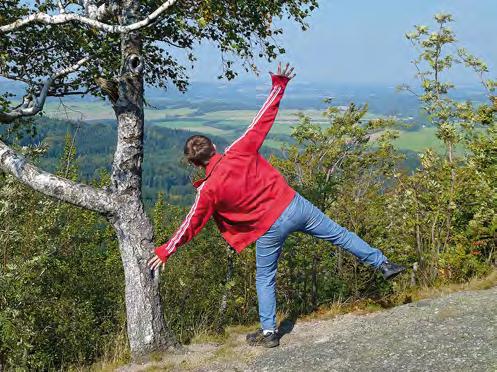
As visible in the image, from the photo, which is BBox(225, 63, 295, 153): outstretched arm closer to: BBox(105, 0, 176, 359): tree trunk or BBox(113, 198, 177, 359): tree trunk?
BBox(105, 0, 176, 359): tree trunk

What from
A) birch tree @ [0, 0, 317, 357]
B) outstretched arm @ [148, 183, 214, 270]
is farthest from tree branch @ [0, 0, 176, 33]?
outstretched arm @ [148, 183, 214, 270]

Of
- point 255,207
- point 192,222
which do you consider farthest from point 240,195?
point 192,222

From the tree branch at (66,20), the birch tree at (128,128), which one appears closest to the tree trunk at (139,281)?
the birch tree at (128,128)

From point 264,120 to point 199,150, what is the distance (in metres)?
0.80

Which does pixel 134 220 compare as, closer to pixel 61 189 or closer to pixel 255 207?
pixel 61 189

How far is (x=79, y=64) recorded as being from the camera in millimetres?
6816

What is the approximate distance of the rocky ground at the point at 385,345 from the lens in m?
4.83

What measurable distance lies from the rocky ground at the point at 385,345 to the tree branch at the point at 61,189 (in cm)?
198

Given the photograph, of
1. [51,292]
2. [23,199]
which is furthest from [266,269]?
[51,292]

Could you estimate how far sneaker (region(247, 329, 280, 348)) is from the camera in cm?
591

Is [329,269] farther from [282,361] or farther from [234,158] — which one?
[234,158]

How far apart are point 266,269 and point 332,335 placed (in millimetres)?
1115

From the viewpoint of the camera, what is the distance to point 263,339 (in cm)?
596

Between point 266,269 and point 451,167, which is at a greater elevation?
point 451,167
